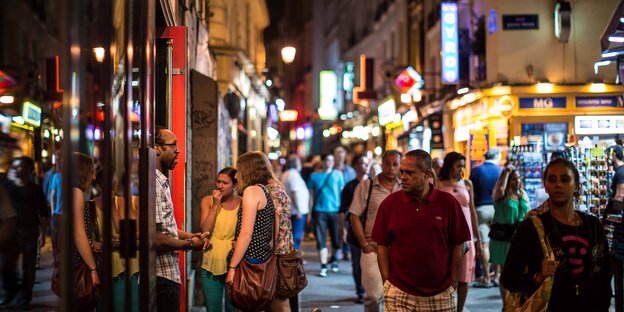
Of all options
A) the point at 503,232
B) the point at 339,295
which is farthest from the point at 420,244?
the point at 339,295

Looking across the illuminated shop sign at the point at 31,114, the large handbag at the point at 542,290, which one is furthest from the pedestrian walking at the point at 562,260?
the illuminated shop sign at the point at 31,114

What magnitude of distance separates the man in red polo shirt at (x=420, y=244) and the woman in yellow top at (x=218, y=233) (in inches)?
79.0

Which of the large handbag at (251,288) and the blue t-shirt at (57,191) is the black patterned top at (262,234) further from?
the blue t-shirt at (57,191)

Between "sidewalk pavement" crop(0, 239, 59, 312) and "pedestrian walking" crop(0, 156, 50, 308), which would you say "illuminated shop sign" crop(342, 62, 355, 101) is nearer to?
"sidewalk pavement" crop(0, 239, 59, 312)

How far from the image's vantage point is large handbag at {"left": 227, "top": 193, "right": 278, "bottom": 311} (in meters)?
6.80

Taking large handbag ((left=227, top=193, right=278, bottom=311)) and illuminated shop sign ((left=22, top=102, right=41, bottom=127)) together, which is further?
large handbag ((left=227, top=193, right=278, bottom=311))

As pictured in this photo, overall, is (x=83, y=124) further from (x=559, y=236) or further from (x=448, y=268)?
(x=448, y=268)

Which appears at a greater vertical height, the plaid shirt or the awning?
the awning

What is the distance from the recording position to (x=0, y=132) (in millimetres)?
2535

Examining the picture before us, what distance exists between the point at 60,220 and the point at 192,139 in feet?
29.5

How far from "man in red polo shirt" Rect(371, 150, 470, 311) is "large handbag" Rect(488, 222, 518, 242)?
460 cm

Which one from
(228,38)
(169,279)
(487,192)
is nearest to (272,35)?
(228,38)

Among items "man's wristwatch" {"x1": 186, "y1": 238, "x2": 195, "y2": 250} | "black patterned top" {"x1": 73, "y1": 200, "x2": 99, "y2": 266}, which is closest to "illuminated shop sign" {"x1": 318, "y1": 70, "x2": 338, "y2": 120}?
"man's wristwatch" {"x1": 186, "y1": 238, "x2": 195, "y2": 250}

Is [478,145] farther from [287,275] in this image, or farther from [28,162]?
[28,162]
